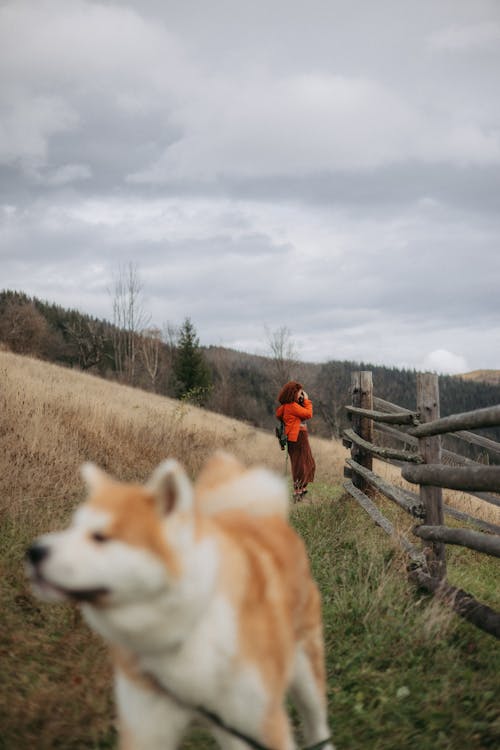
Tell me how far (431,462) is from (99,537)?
422 centimetres

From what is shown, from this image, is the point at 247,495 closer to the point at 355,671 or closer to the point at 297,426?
the point at 355,671

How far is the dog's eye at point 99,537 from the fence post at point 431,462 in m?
4.04

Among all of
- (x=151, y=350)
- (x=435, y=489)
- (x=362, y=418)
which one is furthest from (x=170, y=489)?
(x=151, y=350)

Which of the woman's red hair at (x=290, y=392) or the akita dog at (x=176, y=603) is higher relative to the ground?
the woman's red hair at (x=290, y=392)

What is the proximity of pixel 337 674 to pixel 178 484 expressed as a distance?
255 centimetres

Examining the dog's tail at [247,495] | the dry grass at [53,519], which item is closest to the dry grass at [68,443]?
the dry grass at [53,519]

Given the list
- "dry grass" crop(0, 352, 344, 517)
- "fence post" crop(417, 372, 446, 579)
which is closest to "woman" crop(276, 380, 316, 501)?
"dry grass" crop(0, 352, 344, 517)

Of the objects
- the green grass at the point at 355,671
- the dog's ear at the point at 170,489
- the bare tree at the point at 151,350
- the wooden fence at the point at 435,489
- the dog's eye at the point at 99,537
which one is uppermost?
the bare tree at the point at 151,350

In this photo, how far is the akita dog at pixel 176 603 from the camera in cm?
156

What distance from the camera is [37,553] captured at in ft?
5.04

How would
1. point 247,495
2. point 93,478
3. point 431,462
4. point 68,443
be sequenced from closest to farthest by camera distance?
1. point 93,478
2. point 247,495
3. point 431,462
4. point 68,443

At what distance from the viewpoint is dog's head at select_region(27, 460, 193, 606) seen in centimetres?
153

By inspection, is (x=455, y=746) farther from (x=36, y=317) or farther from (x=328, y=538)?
(x=36, y=317)

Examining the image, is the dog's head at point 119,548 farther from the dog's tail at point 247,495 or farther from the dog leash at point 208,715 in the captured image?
the dog's tail at point 247,495
